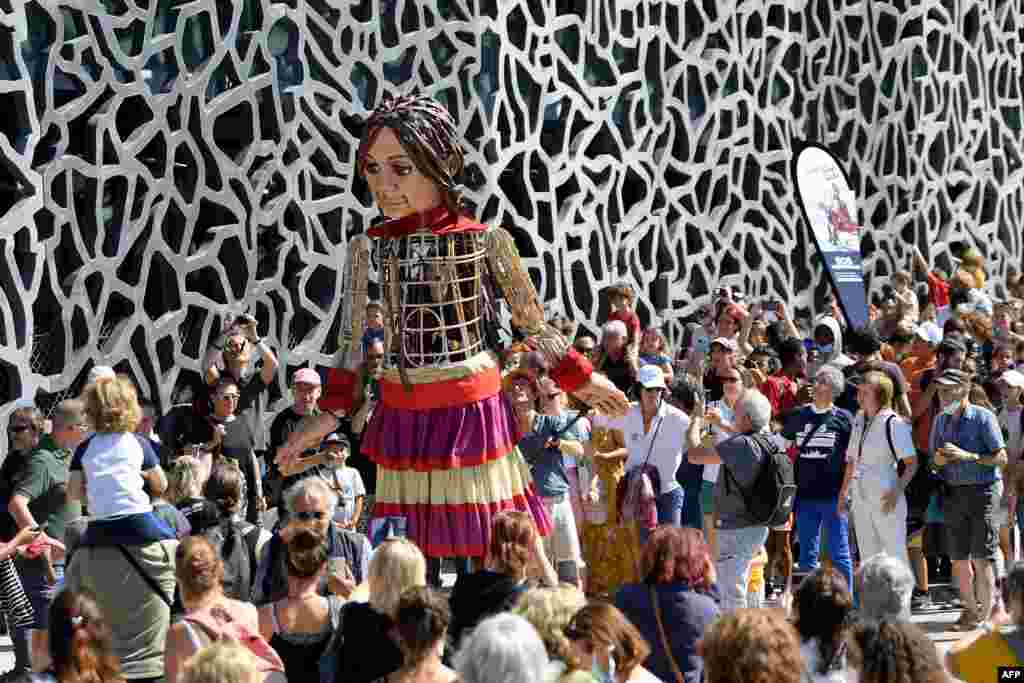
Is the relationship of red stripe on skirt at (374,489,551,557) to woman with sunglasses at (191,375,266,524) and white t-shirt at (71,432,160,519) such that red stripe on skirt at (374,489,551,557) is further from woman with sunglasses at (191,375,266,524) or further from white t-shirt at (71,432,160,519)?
woman with sunglasses at (191,375,266,524)

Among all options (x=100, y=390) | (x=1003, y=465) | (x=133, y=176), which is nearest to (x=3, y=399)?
(x=133, y=176)

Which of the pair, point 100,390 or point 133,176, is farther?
point 133,176

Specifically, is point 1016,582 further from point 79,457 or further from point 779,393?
point 779,393

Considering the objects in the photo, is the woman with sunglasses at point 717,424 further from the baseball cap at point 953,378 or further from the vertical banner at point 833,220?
the vertical banner at point 833,220

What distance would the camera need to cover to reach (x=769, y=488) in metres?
10.3

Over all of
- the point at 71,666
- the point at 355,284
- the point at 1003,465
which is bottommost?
the point at 1003,465

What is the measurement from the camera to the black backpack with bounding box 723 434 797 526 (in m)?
10.3

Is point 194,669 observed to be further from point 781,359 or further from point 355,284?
point 781,359

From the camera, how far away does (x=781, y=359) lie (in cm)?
1404

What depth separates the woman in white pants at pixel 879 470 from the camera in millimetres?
11031

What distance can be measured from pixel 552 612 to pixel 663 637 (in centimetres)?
79

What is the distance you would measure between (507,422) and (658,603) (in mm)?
1781

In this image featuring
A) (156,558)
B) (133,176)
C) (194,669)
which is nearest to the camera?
(194,669)

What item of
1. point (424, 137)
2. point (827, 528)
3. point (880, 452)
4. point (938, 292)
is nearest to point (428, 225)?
point (424, 137)
